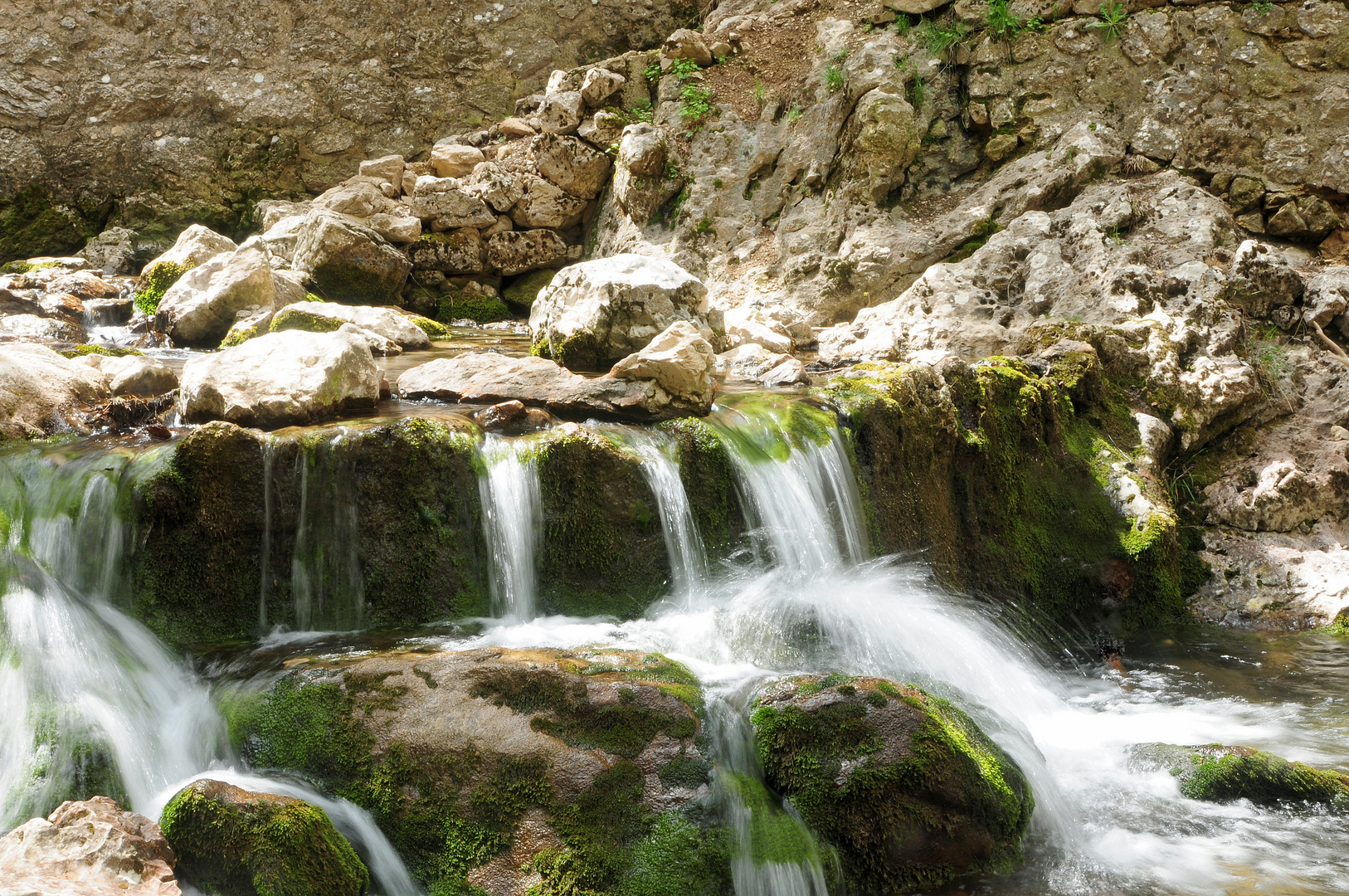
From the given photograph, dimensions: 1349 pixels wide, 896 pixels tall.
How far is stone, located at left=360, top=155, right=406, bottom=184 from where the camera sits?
13438mm

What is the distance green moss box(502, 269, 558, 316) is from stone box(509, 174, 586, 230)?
2.36 ft

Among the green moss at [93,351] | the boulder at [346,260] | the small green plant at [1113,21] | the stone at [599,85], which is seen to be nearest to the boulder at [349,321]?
the green moss at [93,351]

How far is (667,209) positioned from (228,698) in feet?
30.4

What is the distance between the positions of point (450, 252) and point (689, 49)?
457 centimetres

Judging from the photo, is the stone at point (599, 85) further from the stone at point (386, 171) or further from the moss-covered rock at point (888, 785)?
the moss-covered rock at point (888, 785)

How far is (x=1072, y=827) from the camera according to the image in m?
3.33

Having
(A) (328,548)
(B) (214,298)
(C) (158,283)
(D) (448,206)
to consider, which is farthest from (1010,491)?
(C) (158,283)

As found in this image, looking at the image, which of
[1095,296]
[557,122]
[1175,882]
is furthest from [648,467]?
[557,122]

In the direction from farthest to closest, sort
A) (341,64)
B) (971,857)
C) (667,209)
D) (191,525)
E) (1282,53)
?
(341,64) < (667,209) < (1282,53) < (191,525) < (971,857)

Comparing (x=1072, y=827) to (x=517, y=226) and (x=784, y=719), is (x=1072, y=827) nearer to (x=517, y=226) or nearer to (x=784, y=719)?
(x=784, y=719)

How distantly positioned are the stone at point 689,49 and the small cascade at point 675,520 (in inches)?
370

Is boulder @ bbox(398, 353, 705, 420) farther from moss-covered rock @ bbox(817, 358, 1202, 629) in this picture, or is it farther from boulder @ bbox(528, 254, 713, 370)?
moss-covered rock @ bbox(817, 358, 1202, 629)

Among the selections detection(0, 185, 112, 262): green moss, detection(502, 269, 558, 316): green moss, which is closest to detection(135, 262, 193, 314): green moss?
detection(502, 269, 558, 316): green moss

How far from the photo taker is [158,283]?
9.75 m
